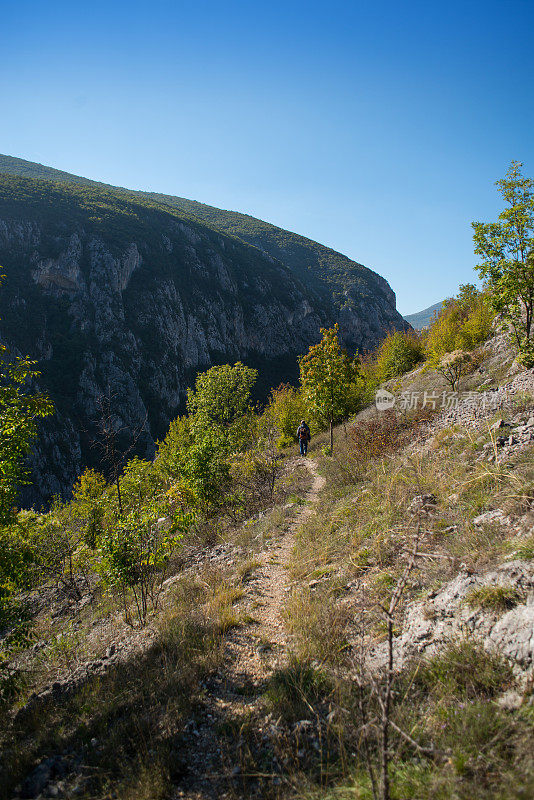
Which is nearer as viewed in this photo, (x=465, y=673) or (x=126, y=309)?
(x=465, y=673)

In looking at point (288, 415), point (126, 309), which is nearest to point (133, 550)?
point (288, 415)

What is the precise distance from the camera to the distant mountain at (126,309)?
223 ft

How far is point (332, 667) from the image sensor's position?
338 centimetres

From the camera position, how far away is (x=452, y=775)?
6.68ft

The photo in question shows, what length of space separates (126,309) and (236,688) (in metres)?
90.2

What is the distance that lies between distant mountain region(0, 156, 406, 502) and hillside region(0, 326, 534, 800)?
43666mm

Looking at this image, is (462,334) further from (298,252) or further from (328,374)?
(298,252)

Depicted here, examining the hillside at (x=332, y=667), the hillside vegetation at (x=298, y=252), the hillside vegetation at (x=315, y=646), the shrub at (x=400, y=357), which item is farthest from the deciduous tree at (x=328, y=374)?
the hillside vegetation at (x=298, y=252)

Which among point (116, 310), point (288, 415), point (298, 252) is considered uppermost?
point (298, 252)

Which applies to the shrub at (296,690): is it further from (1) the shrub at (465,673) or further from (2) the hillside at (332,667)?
(1) the shrub at (465,673)

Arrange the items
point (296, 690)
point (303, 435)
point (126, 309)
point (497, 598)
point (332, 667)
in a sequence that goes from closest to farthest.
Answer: point (497, 598) → point (296, 690) → point (332, 667) → point (303, 435) → point (126, 309)

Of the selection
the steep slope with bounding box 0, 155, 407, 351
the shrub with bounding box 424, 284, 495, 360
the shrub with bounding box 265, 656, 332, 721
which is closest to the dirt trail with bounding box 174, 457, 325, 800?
the shrub with bounding box 265, 656, 332, 721

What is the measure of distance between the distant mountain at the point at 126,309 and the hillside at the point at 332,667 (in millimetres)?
43666

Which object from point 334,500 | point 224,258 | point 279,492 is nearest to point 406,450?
point 334,500
